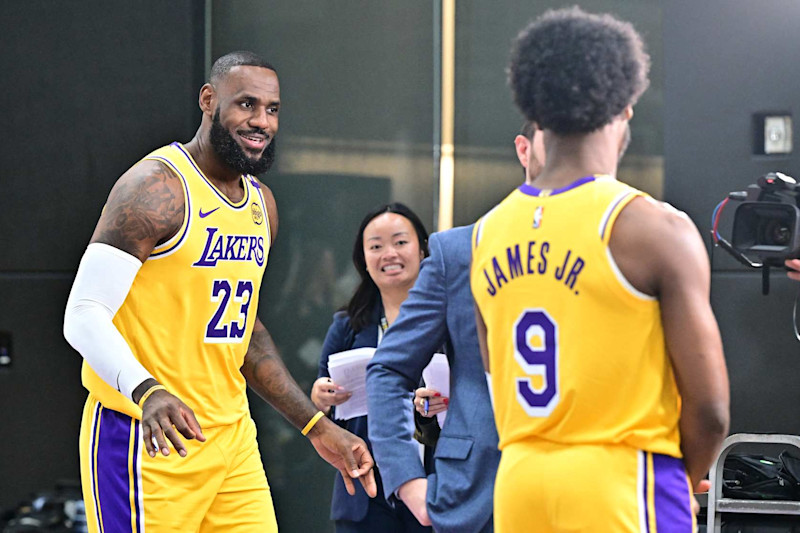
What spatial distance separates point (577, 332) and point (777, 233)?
4.48 ft

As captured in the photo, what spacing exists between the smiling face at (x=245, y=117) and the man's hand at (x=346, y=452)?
2.76 ft

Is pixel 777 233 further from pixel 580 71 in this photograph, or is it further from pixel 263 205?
pixel 263 205

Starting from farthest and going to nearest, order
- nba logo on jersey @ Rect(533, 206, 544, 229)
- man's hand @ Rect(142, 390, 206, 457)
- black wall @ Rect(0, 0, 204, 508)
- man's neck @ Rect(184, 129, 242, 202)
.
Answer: black wall @ Rect(0, 0, 204, 508) < man's neck @ Rect(184, 129, 242, 202) < man's hand @ Rect(142, 390, 206, 457) < nba logo on jersey @ Rect(533, 206, 544, 229)

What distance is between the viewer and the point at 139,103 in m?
5.60

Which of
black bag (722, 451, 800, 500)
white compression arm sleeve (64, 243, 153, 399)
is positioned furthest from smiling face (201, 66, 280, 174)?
black bag (722, 451, 800, 500)

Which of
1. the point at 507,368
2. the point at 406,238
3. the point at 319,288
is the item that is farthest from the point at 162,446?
the point at 319,288

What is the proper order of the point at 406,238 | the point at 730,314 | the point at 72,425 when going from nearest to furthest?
the point at 406,238
the point at 730,314
the point at 72,425

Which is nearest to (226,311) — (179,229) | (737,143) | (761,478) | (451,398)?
(179,229)

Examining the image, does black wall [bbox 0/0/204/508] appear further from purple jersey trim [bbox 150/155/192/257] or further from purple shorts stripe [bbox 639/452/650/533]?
purple shorts stripe [bbox 639/452/650/533]

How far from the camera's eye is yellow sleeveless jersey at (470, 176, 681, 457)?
1.87 m

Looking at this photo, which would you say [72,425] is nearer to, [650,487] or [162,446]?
[162,446]

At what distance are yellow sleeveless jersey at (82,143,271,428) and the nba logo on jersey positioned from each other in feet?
4.65

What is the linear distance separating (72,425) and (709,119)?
3548 millimetres

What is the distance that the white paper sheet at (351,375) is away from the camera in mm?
3787
